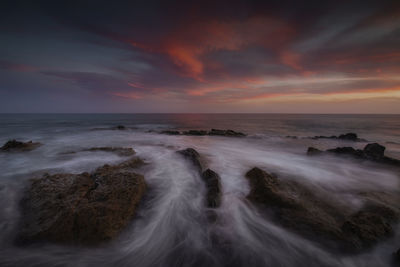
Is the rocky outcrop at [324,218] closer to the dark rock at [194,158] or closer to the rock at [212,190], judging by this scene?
the rock at [212,190]

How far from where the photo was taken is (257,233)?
11.3 feet

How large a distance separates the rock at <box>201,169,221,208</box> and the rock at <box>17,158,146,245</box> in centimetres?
202

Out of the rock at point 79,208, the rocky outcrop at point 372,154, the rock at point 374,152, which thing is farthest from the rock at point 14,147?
the rock at point 374,152

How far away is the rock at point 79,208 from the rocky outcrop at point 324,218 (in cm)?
346

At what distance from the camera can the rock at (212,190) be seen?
4.24m

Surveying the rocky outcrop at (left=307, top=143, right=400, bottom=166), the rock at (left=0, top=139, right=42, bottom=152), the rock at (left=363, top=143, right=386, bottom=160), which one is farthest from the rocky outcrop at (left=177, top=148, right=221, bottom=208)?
the rock at (left=0, top=139, right=42, bottom=152)

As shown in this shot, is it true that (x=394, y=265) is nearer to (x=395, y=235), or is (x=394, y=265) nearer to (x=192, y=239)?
(x=395, y=235)

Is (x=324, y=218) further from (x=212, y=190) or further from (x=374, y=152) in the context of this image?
(x=374, y=152)

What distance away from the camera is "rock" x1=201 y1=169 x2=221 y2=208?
424 cm

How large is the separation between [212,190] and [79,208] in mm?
3340

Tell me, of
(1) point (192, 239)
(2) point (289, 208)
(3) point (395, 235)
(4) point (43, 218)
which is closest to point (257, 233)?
(2) point (289, 208)

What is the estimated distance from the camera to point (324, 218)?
3.47m

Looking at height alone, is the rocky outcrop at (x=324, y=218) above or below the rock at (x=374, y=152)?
below

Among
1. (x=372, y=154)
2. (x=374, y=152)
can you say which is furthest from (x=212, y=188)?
(x=374, y=152)
